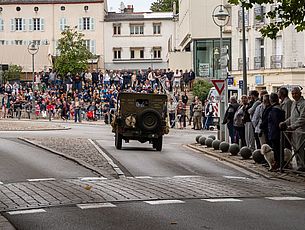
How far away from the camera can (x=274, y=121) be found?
19.6m

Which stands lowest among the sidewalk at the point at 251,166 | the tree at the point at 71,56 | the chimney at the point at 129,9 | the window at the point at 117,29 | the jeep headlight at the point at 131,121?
the sidewalk at the point at 251,166

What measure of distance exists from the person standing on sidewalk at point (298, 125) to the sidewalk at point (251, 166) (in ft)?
1.23

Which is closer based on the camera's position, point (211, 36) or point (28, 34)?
point (211, 36)

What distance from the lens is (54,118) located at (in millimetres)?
60969

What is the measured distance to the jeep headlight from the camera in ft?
90.2

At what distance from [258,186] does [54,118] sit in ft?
151

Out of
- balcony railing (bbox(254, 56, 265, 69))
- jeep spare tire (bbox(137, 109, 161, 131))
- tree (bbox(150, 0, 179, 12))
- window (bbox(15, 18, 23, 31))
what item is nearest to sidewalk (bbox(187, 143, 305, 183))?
jeep spare tire (bbox(137, 109, 161, 131))

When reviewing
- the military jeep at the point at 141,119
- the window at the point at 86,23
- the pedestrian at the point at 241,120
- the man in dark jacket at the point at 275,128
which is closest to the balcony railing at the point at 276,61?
the military jeep at the point at 141,119

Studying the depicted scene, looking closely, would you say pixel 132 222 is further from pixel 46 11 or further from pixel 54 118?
pixel 46 11

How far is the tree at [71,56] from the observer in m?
77.0

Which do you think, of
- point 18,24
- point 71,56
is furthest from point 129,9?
point 71,56

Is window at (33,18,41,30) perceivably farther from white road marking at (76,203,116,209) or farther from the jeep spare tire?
white road marking at (76,203,116,209)

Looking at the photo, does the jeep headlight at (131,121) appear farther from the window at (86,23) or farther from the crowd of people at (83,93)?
the window at (86,23)

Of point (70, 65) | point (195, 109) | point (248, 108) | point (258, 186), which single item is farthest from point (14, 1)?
point (258, 186)
